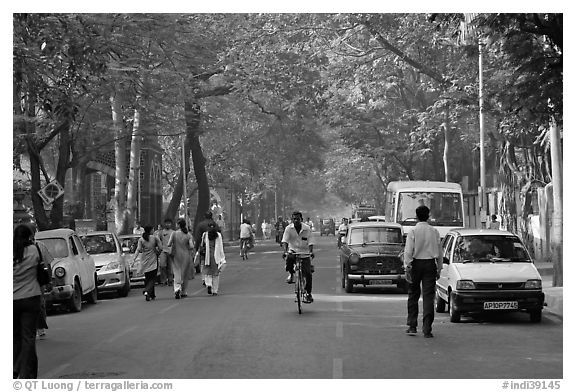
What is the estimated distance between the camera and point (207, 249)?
23594mm

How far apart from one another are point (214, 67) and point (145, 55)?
16.1 m

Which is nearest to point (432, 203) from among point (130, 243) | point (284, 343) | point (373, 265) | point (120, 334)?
point (373, 265)

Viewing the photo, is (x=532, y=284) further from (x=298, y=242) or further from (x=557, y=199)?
(x=557, y=199)

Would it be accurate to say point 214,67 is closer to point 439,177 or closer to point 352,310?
point 439,177

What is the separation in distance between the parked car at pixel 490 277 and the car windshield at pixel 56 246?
8197mm

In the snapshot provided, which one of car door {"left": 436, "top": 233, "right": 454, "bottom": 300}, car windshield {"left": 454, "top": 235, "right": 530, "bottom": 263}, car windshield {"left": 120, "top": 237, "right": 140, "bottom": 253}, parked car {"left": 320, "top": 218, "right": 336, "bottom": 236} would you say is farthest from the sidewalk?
parked car {"left": 320, "top": 218, "right": 336, "bottom": 236}

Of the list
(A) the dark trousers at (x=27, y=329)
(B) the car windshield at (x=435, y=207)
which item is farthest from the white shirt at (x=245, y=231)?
(A) the dark trousers at (x=27, y=329)

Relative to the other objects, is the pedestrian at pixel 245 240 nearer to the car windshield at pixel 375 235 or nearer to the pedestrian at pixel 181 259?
the car windshield at pixel 375 235

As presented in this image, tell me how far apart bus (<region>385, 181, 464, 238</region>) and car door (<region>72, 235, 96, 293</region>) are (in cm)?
1174

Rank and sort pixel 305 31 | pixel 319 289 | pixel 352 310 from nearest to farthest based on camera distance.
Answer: pixel 352 310 < pixel 319 289 < pixel 305 31

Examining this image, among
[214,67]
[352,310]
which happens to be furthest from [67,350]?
[214,67]

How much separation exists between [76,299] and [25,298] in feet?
33.0

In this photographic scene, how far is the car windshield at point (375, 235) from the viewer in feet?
84.3

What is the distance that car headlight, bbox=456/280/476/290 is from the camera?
56.5 feet
